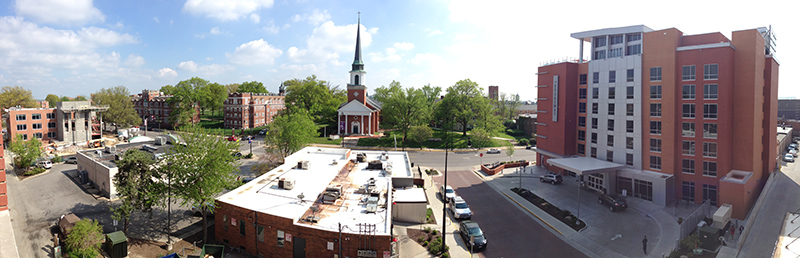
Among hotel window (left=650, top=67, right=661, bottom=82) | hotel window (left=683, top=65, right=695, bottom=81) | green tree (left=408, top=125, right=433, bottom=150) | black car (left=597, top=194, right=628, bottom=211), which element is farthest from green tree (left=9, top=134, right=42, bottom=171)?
hotel window (left=683, top=65, right=695, bottom=81)

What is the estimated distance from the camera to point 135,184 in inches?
888

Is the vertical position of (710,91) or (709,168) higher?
(710,91)

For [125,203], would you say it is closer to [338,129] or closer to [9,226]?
[9,226]

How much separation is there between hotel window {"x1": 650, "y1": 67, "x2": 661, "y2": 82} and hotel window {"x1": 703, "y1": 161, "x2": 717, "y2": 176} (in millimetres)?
8302

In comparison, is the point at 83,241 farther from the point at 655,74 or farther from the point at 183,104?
the point at 183,104

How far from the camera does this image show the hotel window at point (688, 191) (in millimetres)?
32219

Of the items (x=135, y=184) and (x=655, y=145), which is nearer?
(x=135, y=184)

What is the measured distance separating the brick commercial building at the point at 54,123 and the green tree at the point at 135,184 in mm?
57009

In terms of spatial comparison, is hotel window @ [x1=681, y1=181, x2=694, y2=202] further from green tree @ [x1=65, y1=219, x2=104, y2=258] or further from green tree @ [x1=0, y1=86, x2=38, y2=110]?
green tree @ [x1=0, y1=86, x2=38, y2=110]

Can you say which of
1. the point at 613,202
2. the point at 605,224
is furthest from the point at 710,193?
the point at 605,224

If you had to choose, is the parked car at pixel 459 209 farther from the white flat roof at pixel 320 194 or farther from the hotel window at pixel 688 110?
the hotel window at pixel 688 110

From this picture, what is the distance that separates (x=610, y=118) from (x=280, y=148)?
37.2 meters

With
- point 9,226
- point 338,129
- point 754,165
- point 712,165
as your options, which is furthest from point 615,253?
point 338,129

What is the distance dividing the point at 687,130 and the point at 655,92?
4.23 meters
